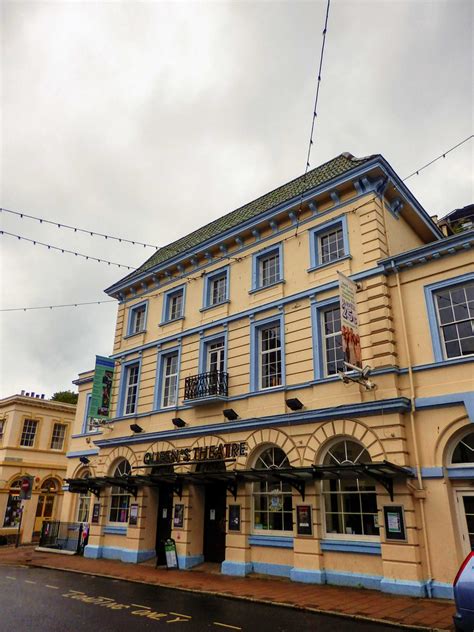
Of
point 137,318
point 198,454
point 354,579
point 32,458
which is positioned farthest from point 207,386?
point 32,458

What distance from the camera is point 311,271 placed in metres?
15.7

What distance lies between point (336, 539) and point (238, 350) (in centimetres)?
706

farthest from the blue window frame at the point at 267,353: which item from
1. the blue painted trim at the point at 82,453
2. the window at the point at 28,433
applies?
the window at the point at 28,433

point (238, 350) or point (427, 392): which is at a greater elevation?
point (238, 350)

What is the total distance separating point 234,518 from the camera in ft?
49.3

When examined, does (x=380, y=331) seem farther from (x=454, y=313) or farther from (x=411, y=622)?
(x=411, y=622)

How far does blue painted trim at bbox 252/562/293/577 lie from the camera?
13.4 meters


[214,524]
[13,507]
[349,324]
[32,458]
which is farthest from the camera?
[32,458]

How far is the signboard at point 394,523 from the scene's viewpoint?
11.3 metres

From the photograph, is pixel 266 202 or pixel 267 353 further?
pixel 266 202

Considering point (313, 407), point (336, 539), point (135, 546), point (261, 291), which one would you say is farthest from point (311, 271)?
point (135, 546)

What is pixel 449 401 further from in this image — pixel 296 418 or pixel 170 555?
pixel 170 555

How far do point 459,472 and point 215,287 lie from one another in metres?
11.7

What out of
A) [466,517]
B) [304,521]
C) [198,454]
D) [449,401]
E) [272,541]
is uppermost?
[449,401]
